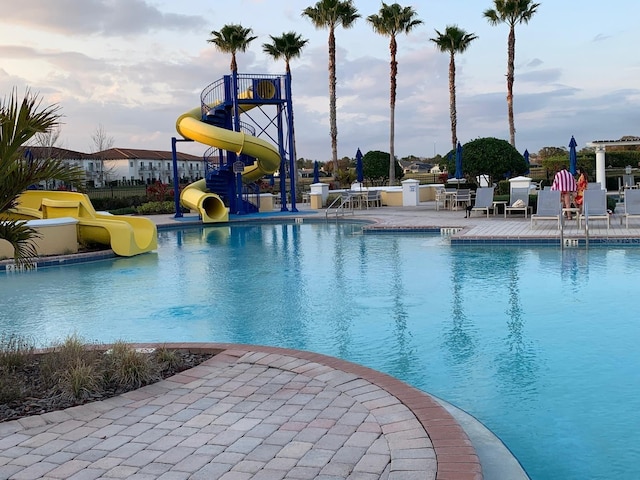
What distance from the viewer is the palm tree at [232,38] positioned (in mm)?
32672

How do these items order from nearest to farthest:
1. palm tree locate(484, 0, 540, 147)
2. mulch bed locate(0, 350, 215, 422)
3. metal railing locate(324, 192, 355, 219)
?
mulch bed locate(0, 350, 215, 422), metal railing locate(324, 192, 355, 219), palm tree locate(484, 0, 540, 147)

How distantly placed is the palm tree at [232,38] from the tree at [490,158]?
15987mm

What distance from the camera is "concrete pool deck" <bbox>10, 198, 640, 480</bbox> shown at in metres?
3.23

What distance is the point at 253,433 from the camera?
3.69 m

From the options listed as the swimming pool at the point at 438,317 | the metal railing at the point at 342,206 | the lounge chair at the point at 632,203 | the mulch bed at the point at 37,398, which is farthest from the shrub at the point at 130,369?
the metal railing at the point at 342,206

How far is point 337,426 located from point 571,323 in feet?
13.1

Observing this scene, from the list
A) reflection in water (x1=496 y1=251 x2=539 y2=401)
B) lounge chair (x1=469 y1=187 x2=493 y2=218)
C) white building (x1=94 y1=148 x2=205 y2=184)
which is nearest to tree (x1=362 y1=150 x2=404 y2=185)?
lounge chair (x1=469 y1=187 x2=493 y2=218)

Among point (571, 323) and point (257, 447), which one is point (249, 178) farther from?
point (257, 447)

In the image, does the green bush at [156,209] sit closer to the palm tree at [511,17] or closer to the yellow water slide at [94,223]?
the yellow water slide at [94,223]

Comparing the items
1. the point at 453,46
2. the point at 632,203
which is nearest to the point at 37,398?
the point at 632,203

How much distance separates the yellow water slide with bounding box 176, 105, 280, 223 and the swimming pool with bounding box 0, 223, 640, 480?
8.38 meters

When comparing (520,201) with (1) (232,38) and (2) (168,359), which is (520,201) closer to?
(2) (168,359)

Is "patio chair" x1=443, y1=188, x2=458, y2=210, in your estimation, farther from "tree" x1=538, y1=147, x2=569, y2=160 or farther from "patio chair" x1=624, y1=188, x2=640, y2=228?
"tree" x1=538, y1=147, x2=569, y2=160

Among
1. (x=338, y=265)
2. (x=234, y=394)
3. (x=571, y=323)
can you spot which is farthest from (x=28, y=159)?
(x=338, y=265)
